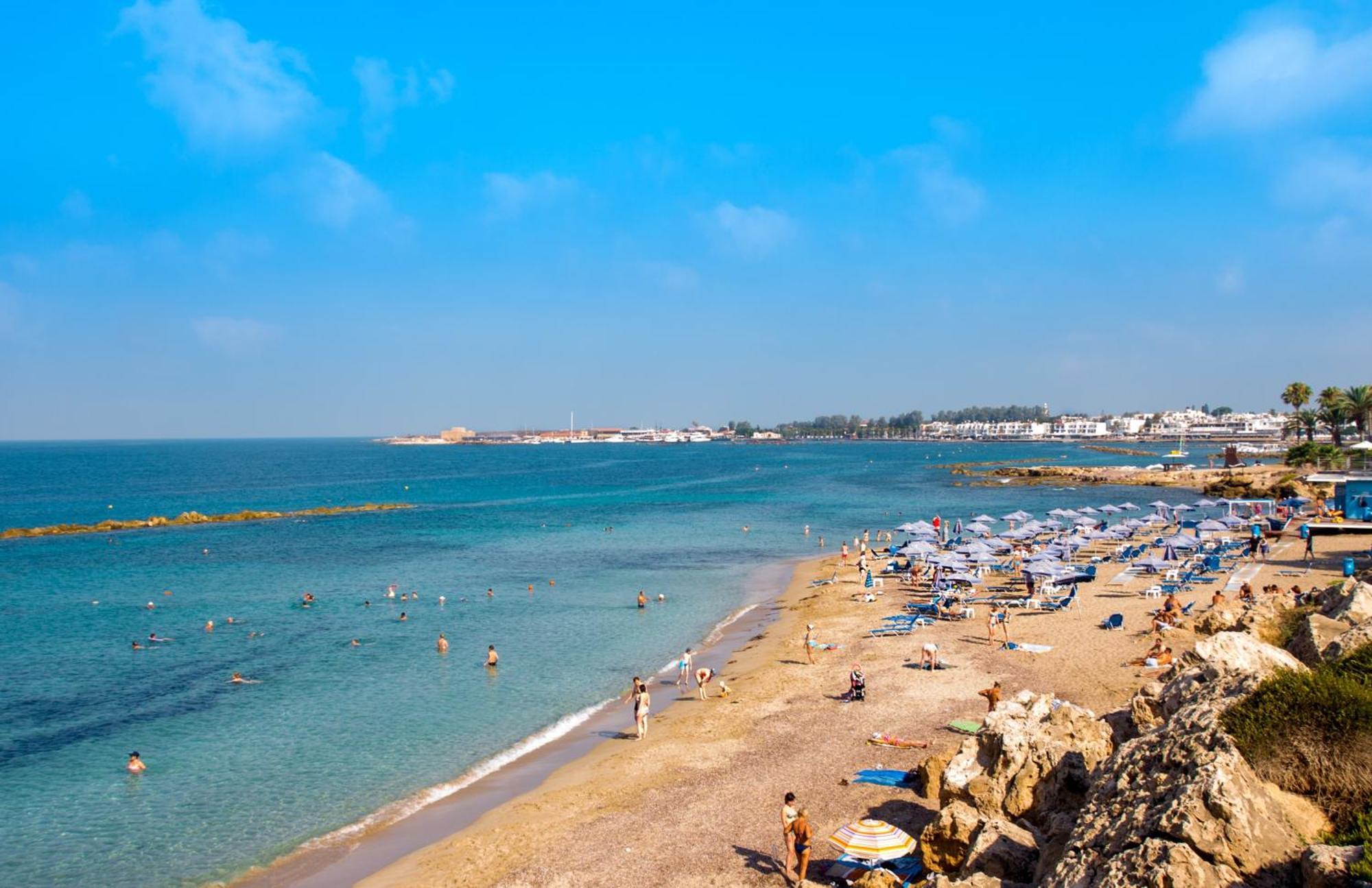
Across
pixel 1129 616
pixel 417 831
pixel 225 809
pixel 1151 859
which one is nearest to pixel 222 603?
pixel 225 809

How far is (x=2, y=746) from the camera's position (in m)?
20.2

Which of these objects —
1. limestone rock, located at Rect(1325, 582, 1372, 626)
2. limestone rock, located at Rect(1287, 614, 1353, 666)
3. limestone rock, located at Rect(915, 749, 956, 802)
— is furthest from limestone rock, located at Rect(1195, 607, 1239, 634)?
limestone rock, located at Rect(915, 749, 956, 802)

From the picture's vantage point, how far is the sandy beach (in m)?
13.2

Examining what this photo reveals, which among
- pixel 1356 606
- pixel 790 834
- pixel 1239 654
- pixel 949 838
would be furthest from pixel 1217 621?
pixel 790 834

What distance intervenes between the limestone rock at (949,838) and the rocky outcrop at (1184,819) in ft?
5.70

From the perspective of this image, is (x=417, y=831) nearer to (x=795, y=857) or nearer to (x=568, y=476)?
(x=795, y=857)

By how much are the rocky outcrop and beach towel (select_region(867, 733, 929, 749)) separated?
8.15m

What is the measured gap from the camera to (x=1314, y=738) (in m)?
8.12

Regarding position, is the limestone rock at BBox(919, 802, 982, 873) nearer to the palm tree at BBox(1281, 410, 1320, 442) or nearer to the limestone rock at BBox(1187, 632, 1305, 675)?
the limestone rock at BBox(1187, 632, 1305, 675)

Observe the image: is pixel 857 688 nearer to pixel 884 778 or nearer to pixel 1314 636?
pixel 884 778

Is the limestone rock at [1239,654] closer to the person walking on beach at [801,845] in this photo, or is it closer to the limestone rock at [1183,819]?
the limestone rock at [1183,819]

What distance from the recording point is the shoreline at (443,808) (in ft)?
45.6

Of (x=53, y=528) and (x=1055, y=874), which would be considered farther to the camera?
(x=53, y=528)

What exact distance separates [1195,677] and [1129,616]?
1835 centimetres
